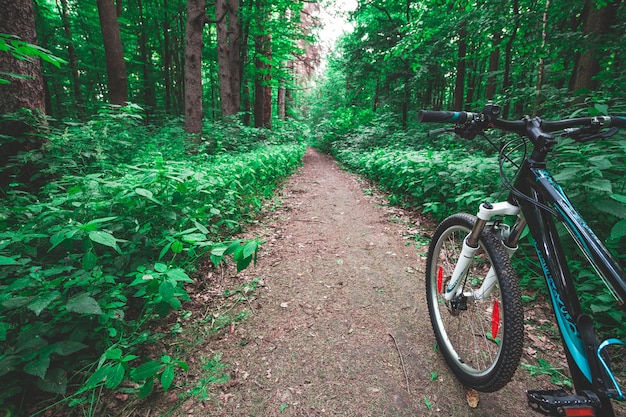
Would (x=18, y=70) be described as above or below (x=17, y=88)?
above

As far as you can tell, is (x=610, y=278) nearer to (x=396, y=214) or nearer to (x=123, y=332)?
(x=123, y=332)

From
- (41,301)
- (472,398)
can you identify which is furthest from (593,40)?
(41,301)

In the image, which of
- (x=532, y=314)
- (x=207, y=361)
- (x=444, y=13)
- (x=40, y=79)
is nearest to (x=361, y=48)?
(x=444, y=13)

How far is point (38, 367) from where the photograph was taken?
53.7 inches

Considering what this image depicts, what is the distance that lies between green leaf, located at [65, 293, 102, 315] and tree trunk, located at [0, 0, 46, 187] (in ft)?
10.4

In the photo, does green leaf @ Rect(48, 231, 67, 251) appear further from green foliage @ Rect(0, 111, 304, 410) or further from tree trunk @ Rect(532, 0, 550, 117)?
tree trunk @ Rect(532, 0, 550, 117)

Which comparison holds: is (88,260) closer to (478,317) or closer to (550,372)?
(478,317)

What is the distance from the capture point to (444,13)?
7715 millimetres

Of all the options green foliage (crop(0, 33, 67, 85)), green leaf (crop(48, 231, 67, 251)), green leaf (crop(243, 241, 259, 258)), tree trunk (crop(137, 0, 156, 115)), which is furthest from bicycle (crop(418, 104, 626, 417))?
tree trunk (crop(137, 0, 156, 115))

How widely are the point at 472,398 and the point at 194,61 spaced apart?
8.43 meters

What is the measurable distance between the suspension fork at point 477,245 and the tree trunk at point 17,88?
5273mm

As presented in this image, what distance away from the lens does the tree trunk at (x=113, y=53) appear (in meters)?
7.77

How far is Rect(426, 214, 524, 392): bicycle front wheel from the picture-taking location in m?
1.33

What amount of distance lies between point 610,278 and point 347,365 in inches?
64.1
